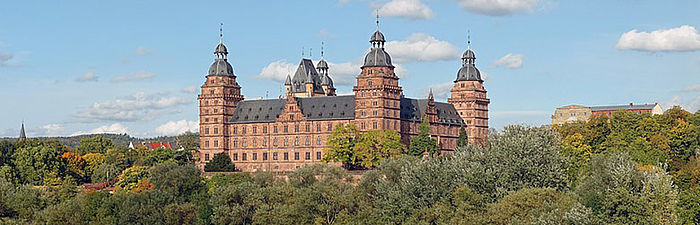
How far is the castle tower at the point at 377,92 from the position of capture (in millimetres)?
108625

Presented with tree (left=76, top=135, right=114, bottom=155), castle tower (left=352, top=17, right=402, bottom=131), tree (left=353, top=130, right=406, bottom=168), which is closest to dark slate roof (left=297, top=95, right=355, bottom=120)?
castle tower (left=352, top=17, right=402, bottom=131)

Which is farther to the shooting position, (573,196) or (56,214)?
(56,214)

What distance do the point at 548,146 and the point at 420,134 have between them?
3601 cm

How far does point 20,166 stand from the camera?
111 metres

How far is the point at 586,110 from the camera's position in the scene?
16338 centimetres

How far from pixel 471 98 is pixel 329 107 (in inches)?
732

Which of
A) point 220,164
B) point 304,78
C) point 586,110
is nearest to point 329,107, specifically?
point 220,164

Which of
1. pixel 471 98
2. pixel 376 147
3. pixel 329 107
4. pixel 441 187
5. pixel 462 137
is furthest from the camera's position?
pixel 471 98

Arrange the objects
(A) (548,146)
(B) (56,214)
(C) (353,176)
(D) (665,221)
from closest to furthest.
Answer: (D) (665,221)
(A) (548,146)
(B) (56,214)
(C) (353,176)

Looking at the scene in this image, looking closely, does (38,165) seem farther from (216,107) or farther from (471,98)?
(471,98)

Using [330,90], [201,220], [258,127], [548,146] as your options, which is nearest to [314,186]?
[201,220]

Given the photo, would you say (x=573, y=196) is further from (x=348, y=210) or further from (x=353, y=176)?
(x=353, y=176)

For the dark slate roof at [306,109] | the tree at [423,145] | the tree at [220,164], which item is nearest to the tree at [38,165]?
the tree at [220,164]

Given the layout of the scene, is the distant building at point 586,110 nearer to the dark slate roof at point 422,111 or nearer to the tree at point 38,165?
the dark slate roof at point 422,111
